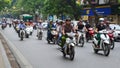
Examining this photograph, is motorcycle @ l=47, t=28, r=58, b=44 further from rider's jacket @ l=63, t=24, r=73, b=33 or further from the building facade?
the building facade

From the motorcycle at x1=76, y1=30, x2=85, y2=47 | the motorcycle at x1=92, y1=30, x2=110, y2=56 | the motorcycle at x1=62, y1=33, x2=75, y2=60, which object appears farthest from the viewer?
the motorcycle at x1=76, y1=30, x2=85, y2=47

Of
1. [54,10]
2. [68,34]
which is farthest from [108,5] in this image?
[68,34]

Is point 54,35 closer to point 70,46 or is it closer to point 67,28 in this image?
point 67,28

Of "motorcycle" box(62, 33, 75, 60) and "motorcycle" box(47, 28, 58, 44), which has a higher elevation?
"motorcycle" box(62, 33, 75, 60)

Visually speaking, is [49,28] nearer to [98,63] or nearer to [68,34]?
[68,34]

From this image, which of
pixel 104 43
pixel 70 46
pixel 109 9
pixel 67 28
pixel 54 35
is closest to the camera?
pixel 70 46

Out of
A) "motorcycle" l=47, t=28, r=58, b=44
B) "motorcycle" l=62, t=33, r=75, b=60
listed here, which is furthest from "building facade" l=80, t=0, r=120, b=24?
"motorcycle" l=62, t=33, r=75, b=60

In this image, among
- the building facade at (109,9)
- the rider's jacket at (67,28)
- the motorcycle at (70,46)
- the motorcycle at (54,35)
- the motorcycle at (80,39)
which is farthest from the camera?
the building facade at (109,9)

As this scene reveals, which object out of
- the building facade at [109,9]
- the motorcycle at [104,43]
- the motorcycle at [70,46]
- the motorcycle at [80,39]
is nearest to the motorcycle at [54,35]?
the motorcycle at [80,39]

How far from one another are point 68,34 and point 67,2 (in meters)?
52.5

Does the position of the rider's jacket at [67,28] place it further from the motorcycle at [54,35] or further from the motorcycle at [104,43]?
the motorcycle at [54,35]

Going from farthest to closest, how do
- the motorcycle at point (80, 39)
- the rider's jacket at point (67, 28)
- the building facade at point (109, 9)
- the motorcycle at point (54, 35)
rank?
the building facade at point (109, 9) < the motorcycle at point (54, 35) < the motorcycle at point (80, 39) < the rider's jacket at point (67, 28)

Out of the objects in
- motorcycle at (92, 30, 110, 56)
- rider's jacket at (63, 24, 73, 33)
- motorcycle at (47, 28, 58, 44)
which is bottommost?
motorcycle at (47, 28, 58, 44)

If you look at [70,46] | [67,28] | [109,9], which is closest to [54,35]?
[67,28]
